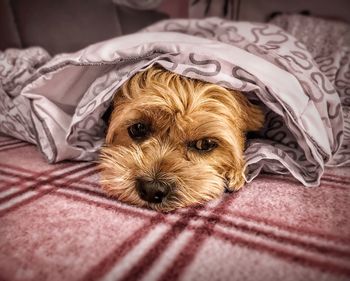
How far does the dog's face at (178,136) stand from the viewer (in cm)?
127

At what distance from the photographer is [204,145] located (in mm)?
1420

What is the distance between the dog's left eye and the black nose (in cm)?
26

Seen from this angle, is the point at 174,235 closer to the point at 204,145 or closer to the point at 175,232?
the point at 175,232

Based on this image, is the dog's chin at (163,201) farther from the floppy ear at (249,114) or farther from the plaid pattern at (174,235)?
the floppy ear at (249,114)

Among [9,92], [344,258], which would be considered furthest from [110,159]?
[344,258]

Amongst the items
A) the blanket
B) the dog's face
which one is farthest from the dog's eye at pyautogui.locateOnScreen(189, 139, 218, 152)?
the blanket

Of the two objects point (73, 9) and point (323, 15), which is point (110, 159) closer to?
point (73, 9)

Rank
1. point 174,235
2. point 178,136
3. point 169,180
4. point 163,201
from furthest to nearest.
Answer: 1. point 178,136
2. point 169,180
3. point 163,201
4. point 174,235

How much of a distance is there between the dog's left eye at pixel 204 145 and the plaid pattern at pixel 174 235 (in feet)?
0.76

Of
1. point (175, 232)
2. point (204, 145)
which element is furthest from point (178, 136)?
point (175, 232)

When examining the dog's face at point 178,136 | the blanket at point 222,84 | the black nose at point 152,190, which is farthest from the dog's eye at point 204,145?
the black nose at point 152,190

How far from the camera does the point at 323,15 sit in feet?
8.88

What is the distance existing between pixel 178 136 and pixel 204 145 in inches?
4.5

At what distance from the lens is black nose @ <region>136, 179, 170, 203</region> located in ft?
3.82
